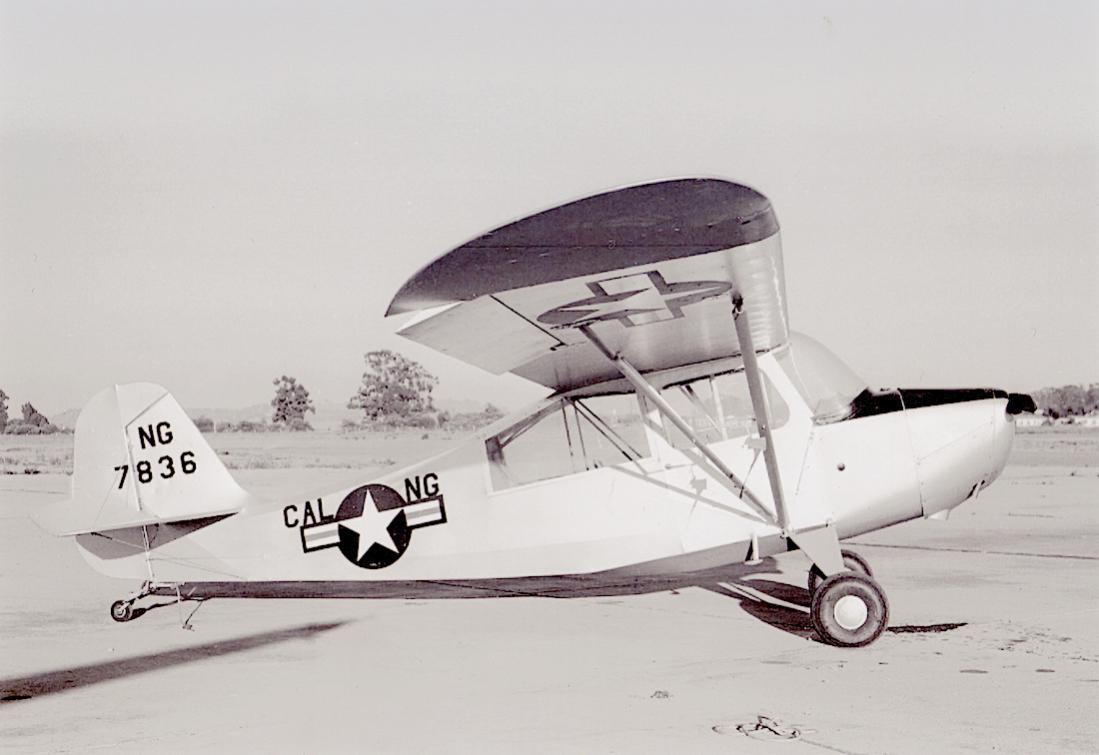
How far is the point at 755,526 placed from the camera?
714 centimetres

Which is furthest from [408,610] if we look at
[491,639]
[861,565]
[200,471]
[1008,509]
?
[1008,509]

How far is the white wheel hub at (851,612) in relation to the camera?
6570 millimetres

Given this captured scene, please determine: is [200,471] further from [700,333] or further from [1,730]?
[700,333]

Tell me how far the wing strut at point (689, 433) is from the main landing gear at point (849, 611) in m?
0.66

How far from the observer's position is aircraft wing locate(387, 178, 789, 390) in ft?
14.1

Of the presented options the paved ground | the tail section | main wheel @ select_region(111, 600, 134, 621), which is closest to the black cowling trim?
the paved ground

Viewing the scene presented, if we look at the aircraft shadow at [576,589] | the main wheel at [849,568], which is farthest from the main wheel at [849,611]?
the aircraft shadow at [576,589]

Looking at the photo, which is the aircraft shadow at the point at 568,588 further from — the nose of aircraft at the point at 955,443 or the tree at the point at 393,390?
the tree at the point at 393,390

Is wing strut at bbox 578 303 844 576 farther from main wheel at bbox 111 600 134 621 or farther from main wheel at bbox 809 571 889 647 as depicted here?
main wheel at bbox 111 600 134 621

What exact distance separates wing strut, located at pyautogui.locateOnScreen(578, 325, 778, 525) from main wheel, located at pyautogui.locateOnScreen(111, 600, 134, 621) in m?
4.35

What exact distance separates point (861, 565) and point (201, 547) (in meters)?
5.16

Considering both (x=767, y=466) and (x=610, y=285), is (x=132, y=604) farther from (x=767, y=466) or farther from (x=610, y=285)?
(x=767, y=466)

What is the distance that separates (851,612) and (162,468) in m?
5.18

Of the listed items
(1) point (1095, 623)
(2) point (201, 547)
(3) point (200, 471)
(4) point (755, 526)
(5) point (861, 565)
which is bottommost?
(1) point (1095, 623)
